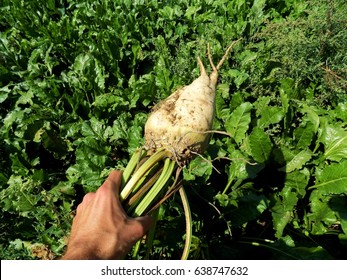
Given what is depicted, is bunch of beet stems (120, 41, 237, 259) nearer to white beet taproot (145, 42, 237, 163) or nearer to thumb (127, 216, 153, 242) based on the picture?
white beet taproot (145, 42, 237, 163)

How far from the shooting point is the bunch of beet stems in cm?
221

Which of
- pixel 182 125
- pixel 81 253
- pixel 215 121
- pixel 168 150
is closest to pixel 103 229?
pixel 81 253

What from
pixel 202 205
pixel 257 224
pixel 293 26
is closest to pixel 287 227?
pixel 257 224

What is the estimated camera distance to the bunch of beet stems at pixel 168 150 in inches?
87.0

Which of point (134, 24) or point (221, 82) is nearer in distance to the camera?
point (221, 82)

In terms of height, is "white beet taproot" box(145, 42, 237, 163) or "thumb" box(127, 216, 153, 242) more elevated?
"white beet taproot" box(145, 42, 237, 163)

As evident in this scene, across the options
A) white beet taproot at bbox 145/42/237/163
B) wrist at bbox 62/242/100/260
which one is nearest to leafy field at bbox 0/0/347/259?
white beet taproot at bbox 145/42/237/163

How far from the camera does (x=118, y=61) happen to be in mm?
4352

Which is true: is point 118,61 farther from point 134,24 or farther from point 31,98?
point 31,98

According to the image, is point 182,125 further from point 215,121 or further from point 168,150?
point 215,121

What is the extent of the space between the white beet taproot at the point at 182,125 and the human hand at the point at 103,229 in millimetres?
549

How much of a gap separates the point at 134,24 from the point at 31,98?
64.9 inches

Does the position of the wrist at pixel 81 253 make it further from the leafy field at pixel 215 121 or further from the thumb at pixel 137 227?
the leafy field at pixel 215 121

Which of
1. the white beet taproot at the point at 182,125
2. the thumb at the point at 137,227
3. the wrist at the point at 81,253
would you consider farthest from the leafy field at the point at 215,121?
the wrist at the point at 81,253
